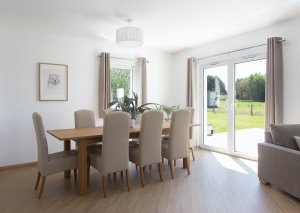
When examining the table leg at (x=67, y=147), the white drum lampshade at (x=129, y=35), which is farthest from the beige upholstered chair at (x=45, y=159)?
the white drum lampshade at (x=129, y=35)

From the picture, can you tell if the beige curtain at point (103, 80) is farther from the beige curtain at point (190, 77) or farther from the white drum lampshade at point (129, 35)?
the beige curtain at point (190, 77)

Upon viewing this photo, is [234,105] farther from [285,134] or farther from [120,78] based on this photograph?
[120,78]

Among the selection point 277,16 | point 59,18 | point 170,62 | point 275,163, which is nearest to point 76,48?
point 59,18

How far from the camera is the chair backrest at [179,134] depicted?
343 cm

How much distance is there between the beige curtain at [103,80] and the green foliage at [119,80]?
30cm

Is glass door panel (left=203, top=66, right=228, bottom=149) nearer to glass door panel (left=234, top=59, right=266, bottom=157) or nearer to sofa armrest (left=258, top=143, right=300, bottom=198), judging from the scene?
glass door panel (left=234, top=59, right=266, bottom=157)

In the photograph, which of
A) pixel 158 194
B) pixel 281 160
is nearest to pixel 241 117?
pixel 281 160

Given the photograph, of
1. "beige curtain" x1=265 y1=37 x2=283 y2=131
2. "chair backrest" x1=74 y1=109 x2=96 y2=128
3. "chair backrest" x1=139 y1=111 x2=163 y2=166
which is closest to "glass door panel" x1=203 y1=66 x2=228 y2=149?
"beige curtain" x1=265 y1=37 x2=283 y2=131

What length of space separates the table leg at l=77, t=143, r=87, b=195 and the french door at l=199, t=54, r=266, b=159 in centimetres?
317

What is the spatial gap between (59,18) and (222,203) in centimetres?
350

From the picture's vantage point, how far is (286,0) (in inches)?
117

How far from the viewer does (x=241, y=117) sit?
4.67 meters

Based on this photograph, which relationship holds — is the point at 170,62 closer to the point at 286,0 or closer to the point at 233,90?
the point at 233,90

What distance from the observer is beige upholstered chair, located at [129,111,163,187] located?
3125 millimetres
